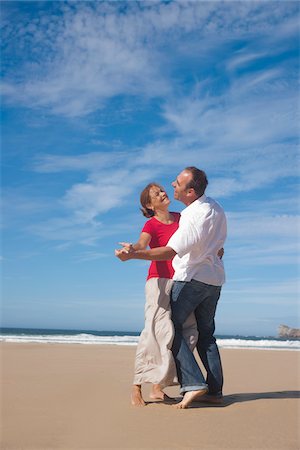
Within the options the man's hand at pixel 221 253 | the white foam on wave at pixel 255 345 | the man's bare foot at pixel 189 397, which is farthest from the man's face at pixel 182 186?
the white foam on wave at pixel 255 345

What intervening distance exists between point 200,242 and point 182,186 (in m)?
0.54

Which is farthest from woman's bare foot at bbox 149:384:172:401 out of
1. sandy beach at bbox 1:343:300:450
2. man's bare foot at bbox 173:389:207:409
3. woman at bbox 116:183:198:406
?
man's bare foot at bbox 173:389:207:409

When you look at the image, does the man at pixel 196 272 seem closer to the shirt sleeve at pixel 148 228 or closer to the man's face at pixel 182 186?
the man's face at pixel 182 186

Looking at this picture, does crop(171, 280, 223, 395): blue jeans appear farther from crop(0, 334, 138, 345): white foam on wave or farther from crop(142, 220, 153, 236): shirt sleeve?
crop(0, 334, 138, 345): white foam on wave

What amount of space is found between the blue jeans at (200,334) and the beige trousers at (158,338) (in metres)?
0.06

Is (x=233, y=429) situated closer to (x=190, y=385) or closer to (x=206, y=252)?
(x=190, y=385)

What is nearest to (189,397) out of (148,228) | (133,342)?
(148,228)

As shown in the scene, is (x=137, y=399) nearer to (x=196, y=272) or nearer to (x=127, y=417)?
(x=127, y=417)

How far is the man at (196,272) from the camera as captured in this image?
3662 millimetres

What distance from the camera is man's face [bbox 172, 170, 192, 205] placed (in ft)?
13.1

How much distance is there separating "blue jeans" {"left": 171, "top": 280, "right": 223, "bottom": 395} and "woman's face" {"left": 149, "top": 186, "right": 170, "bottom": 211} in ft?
2.34

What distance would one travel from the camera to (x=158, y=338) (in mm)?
3861

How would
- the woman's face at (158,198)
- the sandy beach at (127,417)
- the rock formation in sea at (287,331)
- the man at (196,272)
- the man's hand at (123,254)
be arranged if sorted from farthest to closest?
1. the rock formation in sea at (287,331)
2. the woman's face at (158,198)
3. the man at (196,272)
4. the man's hand at (123,254)
5. the sandy beach at (127,417)

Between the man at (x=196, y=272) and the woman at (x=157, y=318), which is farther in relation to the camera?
the woman at (x=157, y=318)
